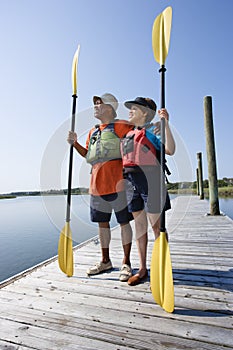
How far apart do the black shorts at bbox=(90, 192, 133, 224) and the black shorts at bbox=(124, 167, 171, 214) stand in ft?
0.42

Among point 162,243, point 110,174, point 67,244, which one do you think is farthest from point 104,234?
point 162,243

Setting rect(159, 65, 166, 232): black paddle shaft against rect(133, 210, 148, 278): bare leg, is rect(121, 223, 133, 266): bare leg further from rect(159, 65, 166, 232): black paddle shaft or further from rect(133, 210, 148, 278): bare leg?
rect(159, 65, 166, 232): black paddle shaft

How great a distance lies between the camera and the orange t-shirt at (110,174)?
2.17 metres

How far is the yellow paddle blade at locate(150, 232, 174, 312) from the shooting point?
5.10 ft

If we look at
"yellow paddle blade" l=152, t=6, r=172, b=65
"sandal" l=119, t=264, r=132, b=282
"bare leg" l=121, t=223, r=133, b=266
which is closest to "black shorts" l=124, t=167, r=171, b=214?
"bare leg" l=121, t=223, r=133, b=266

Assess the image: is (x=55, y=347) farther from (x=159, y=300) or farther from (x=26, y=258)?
(x=26, y=258)

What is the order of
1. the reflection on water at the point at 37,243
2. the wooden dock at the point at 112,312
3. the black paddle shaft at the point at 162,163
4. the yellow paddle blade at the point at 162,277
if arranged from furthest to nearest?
the reflection on water at the point at 37,243, the black paddle shaft at the point at 162,163, the yellow paddle blade at the point at 162,277, the wooden dock at the point at 112,312

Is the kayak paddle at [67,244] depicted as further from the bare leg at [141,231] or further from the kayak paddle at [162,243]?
the kayak paddle at [162,243]

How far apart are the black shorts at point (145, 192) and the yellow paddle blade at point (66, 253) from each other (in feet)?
2.35

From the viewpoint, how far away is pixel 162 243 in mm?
1726

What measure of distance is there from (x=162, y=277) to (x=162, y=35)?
184cm

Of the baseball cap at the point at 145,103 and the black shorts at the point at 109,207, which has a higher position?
the baseball cap at the point at 145,103

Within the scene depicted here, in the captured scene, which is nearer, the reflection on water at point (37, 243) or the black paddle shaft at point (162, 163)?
the black paddle shaft at point (162, 163)

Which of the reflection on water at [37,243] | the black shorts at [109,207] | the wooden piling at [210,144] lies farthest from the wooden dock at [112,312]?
the wooden piling at [210,144]
